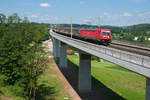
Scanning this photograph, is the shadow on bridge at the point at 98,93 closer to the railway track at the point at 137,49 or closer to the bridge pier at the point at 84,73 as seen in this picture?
the bridge pier at the point at 84,73

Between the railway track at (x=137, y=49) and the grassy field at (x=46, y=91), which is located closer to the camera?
the railway track at (x=137, y=49)

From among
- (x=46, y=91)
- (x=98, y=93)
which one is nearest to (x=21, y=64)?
(x=46, y=91)

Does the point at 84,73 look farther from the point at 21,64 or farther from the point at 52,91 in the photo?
the point at 21,64

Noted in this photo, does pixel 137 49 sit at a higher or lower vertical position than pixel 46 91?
higher

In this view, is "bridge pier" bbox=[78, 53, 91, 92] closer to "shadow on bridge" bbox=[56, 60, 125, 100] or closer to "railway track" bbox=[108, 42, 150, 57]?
"shadow on bridge" bbox=[56, 60, 125, 100]

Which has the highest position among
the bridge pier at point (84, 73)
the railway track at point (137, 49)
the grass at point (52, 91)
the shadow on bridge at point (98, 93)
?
the railway track at point (137, 49)

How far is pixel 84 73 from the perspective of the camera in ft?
113

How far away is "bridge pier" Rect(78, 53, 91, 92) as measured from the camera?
3422 centimetres

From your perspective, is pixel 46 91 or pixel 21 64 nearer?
pixel 21 64

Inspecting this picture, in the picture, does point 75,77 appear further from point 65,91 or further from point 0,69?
point 0,69

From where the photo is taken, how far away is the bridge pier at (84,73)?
112 feet

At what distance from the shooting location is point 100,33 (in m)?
33.7

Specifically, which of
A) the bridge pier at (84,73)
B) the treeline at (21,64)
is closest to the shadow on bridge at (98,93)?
the bridge pier at (84,73)

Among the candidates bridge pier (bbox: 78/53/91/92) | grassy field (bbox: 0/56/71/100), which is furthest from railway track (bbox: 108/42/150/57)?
grassy field (bbox: 0/56/71/100)
